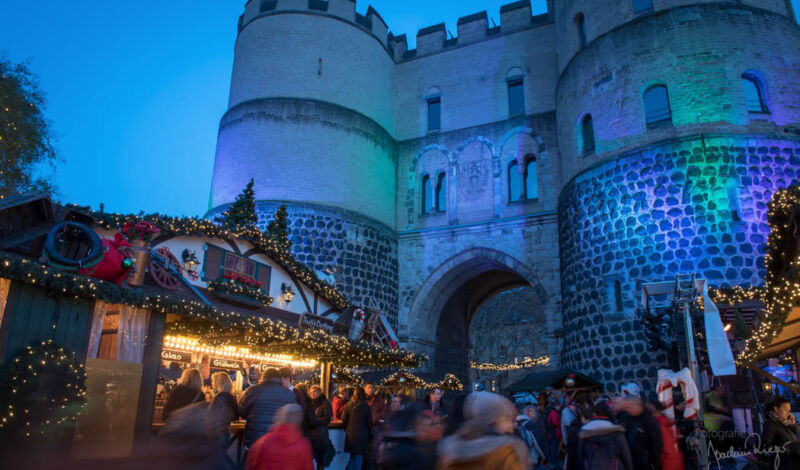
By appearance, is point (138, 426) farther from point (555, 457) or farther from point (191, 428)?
point (555, 457)

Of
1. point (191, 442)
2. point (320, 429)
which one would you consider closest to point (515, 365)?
point (320, 429)

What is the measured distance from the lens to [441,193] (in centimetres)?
2214

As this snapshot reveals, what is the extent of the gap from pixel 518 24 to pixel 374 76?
591cm

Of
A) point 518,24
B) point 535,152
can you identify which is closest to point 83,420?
point 535,152

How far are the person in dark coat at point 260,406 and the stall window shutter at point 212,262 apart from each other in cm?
496

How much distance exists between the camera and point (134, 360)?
7.68m

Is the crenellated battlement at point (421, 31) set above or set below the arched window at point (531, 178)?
above

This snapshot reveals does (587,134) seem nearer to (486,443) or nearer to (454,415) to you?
(454,415)

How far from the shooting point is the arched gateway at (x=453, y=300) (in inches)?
794

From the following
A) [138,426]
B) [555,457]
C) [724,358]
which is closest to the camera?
[138,426]

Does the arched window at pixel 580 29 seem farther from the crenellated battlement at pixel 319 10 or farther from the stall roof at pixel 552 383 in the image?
the stall roof at pixel 552 383

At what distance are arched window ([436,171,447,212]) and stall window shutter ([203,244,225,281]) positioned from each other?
38.8ft

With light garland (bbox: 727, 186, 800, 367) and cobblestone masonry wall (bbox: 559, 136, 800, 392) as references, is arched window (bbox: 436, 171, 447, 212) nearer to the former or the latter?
cobblestone masonry wall (bbox: 559, 136, 800, 392)

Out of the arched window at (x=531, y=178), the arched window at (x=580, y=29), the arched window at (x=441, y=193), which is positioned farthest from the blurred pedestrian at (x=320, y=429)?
the arched window at (x=580, y=29)
